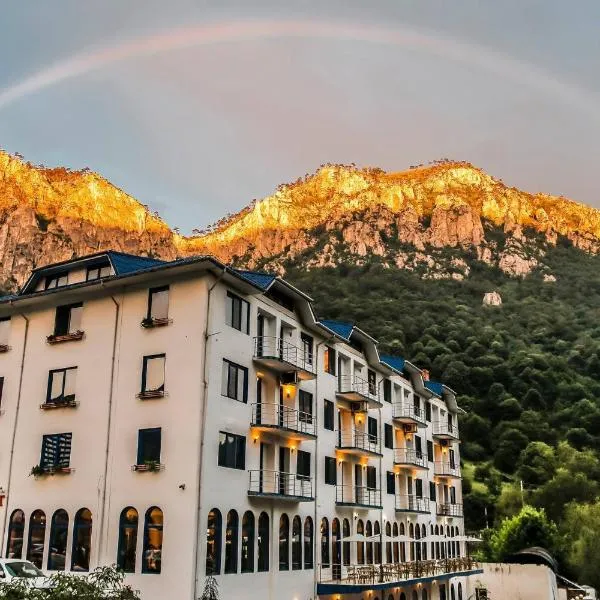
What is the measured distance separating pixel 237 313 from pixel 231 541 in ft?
32.6

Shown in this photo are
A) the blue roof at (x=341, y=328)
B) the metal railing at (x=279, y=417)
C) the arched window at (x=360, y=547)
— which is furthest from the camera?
the blue roof at (x=341, y=328)

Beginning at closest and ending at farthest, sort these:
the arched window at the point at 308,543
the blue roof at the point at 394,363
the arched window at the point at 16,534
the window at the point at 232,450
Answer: the window at the point at 232,450, the arched window at the point at 16,534, the arched window at the point at 308,543, the blue roof at the point at 394,363

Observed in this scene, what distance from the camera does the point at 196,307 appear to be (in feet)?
95.0

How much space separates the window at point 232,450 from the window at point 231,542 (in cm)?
200

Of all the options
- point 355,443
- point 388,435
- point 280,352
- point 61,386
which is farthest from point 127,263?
point 388,435

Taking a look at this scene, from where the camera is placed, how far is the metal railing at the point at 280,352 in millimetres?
32000

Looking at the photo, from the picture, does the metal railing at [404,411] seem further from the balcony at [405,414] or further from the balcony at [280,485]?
the balcony at [280,485]

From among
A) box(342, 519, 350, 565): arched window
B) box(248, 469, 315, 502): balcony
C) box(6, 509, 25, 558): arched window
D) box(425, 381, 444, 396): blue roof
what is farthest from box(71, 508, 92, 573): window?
box(425, 381, 444, 396): blue roof

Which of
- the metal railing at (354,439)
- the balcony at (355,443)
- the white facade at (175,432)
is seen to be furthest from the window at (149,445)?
the metal railing at (354,439)

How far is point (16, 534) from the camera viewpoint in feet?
99.0

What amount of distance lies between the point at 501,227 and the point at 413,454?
5558 inches

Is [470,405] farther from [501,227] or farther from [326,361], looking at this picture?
[501,227]

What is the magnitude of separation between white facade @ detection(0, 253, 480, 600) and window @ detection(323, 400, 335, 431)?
0.37 feet

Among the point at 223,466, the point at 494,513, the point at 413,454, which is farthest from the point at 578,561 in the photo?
the point at 223,466
